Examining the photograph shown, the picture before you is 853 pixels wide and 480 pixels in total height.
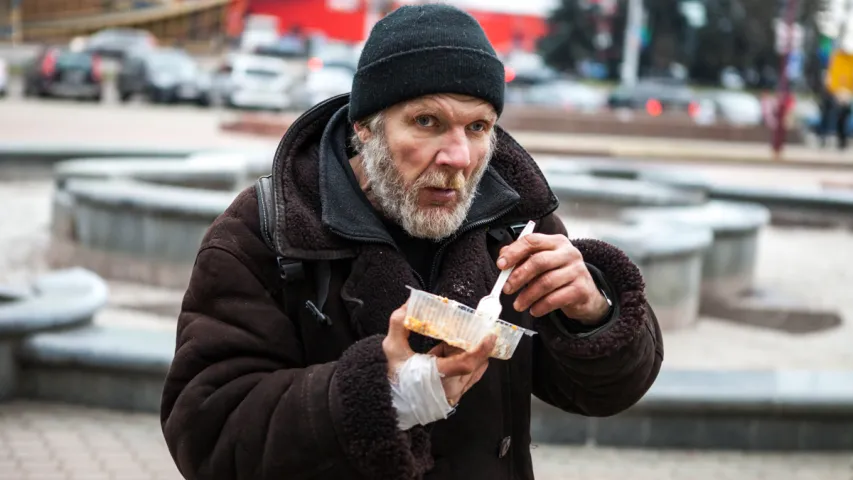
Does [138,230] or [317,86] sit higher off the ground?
[138,230]

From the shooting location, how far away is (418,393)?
1.89m

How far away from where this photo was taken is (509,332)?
1.87 m

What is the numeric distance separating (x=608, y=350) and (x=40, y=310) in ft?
13.5

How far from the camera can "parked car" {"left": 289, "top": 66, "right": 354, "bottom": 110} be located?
28.4 meters

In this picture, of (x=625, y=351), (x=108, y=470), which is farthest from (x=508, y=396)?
(x=108, y=470)

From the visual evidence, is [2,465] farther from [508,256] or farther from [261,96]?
[261,96]

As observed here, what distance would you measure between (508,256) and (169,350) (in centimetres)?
360

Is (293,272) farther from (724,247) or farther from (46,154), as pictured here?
(46,154)

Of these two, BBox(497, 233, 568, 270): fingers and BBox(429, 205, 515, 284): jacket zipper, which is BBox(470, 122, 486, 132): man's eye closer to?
BBox(429, 205, 515, 284): jacket zipper

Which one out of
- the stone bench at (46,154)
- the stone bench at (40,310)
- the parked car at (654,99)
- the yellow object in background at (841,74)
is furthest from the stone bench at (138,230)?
the yellow object in background at (841,74)

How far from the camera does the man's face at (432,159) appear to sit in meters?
2.14

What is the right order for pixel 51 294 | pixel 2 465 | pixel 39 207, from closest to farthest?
pixel 2 465
pixel 51 294
pixel 39 207

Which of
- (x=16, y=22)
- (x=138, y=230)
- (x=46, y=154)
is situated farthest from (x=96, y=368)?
(x=16, y=22)

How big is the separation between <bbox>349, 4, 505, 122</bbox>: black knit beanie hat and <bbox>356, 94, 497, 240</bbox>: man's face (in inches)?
1.1
